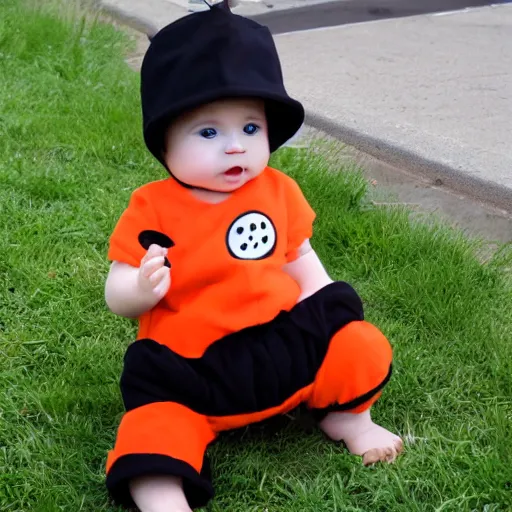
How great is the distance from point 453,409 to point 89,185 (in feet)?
6.00

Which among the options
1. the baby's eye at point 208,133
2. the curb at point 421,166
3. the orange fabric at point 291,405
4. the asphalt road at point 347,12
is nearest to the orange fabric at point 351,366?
the orange fabric at point 291,405

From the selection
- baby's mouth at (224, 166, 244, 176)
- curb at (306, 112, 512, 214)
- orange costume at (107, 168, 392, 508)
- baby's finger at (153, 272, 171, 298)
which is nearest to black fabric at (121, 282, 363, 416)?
orange costume at (107, 168, 392, 508)

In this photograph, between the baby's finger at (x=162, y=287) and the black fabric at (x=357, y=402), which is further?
the black fabric at (x=357, y=402)

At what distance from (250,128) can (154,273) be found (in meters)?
0.40

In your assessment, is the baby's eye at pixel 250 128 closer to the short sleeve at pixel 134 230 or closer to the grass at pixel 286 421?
the short sleeve at pixel 134 230

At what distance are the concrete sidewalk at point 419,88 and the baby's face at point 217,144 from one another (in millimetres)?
1663

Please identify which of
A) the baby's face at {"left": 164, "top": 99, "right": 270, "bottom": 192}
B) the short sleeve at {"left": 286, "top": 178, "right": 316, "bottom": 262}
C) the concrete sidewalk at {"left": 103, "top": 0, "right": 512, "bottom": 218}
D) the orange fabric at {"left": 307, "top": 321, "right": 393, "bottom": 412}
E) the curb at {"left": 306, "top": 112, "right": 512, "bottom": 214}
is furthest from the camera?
the concrete sidewalk at {"left": 103, "top": 0, "right": 512, "bottom": 218}

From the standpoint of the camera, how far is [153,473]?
1.74 metres

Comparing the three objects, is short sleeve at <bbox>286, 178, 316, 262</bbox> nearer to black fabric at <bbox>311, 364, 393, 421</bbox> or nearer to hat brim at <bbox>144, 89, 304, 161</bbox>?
hat brim at <bbox>144, 89, 304, 161</bbox>

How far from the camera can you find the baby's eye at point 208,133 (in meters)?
1.83

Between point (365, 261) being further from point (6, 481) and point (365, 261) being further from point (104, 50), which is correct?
point (104, 50)

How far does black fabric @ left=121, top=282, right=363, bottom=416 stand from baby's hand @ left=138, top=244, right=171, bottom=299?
5.7 inches

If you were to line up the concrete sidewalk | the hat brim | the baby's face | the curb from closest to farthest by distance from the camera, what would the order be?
the hat brim < the baby's face < the curb < the concrete sidewalk

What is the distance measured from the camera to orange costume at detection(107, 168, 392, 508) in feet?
6.00
